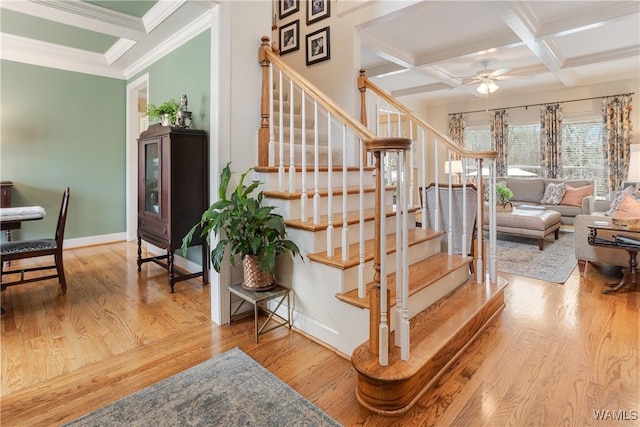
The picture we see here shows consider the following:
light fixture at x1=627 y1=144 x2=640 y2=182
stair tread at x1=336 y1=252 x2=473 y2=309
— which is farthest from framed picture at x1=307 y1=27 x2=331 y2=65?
light fixture at x1=627 y1=144 x2=640 y2=182

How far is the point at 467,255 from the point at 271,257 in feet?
5.43

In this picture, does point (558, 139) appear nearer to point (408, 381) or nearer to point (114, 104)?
point (408, 381)

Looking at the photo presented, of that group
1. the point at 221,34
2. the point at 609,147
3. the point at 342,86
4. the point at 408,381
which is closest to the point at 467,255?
the point at 408,381

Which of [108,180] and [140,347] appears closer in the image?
[140,347]

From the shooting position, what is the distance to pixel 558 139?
704 cm

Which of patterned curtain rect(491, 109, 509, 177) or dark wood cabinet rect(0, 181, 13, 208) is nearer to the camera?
dark wood cabinet rect(0, 181, 13, 208)

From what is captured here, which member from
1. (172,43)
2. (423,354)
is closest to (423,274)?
(423,354)

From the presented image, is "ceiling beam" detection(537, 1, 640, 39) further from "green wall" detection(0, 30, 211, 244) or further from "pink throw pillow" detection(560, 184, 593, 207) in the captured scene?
"green wall" detection(0, 30, 211, 244)

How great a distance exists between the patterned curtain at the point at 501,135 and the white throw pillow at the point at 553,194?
4.12 feet

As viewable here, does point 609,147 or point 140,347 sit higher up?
point 609,147

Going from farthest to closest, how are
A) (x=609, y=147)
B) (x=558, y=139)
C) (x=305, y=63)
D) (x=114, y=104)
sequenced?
(x=558, y=139)
(x=609, y=147)
(x=114, y=104)
(x=305, y=63)

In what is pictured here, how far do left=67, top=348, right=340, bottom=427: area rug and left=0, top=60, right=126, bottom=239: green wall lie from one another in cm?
400

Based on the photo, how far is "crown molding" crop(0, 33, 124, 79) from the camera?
4137 millimetres

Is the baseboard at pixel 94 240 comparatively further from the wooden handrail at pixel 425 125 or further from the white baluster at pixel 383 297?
the white baluster at pixel 383 297
